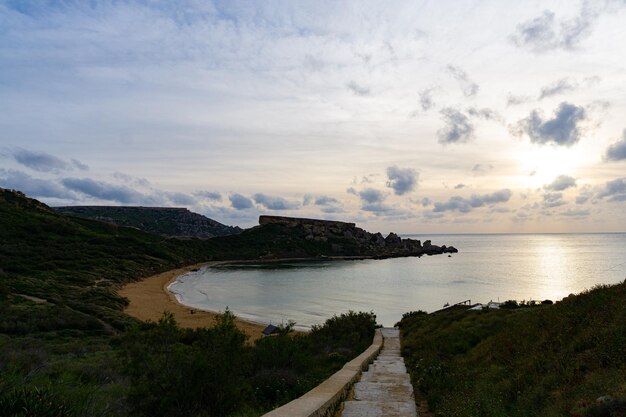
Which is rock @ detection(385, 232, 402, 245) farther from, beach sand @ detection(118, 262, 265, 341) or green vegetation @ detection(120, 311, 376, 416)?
green vegetation @ detection(120, 311, 376, 416)

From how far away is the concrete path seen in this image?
20.6ft

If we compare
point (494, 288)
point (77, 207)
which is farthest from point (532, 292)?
point (77, 207)

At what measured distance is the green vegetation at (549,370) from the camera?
17.3 ft

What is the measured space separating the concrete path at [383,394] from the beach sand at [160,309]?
12992mm

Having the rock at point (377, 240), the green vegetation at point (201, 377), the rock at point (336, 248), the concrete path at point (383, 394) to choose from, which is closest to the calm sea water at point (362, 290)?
Result: the concrete path at point (383, 394)

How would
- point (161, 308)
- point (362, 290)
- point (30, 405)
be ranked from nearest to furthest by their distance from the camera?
point (30, 405) → point (161, 308) → point (362, 290)

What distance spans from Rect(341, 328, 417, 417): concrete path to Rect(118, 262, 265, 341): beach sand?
42.6ft

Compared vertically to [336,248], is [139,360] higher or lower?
lower

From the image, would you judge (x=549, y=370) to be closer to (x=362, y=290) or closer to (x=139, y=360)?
(x=139, y=360)

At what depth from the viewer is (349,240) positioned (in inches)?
6526

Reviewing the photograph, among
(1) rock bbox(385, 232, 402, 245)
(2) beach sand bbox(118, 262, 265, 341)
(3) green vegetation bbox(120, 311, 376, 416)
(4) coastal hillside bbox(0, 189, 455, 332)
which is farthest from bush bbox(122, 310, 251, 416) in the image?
(1) rock bbox(385, 232, 402, 245)

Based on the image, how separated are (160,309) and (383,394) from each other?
34835 mm

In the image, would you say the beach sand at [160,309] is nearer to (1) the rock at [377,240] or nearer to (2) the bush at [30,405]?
(2) the bush at [30,405]

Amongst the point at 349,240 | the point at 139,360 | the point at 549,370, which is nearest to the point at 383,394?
the point at 549,370
